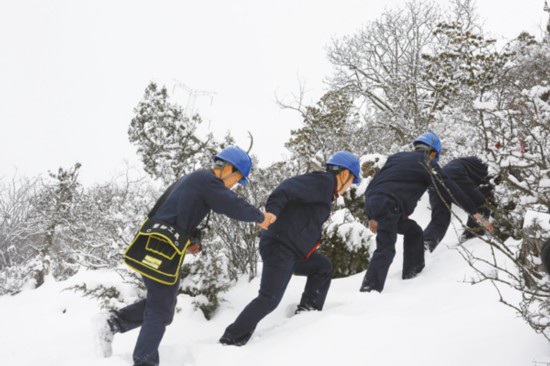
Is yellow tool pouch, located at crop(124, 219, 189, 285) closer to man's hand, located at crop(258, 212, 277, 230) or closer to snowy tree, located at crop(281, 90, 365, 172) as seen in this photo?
man's hand, located at crop(258, 212, 277, 230)

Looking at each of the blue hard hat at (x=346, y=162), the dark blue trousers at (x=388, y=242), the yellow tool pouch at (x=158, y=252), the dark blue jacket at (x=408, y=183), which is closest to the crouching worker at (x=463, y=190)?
the dark blue jacket at (x=408, y=183)

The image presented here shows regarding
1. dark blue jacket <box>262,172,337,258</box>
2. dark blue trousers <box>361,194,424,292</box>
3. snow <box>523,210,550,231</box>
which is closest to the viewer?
snow <box>523,210,550,231</box>

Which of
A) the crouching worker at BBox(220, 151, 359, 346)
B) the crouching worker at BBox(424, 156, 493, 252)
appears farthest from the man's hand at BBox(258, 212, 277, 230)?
the crouching worker at BBox(424, 156, 493, 252)

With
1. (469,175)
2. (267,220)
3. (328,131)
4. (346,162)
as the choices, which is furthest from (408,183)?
(328,131)

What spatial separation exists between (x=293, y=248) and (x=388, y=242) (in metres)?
1.10

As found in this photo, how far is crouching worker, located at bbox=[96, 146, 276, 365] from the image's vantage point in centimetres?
261

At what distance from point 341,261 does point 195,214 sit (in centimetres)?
247

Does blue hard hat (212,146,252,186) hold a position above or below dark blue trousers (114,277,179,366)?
above

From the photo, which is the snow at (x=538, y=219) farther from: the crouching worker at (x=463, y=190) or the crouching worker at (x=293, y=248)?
the crouching worker at (x=463, y=190)

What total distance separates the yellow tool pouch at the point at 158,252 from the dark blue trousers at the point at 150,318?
10 cm

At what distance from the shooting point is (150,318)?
2.61m

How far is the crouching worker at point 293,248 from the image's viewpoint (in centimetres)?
293

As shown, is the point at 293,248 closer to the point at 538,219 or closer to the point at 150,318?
the point at 150,318

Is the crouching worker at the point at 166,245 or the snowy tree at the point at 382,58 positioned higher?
the snowy tree at the point at 382,58
